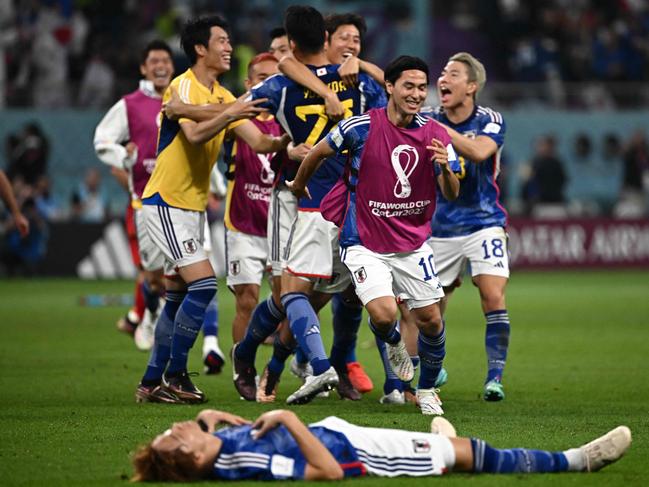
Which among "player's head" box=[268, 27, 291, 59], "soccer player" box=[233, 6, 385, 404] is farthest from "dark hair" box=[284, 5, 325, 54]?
"player's head" box=[268, 27, 291, 59]

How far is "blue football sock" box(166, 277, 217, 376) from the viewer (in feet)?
30.3

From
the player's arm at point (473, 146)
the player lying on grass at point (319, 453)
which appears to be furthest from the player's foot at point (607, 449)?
the player's arm at point (473, 146)

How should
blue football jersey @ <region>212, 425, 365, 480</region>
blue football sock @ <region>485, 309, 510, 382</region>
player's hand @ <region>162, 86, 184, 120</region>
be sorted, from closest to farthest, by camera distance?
blue football jersey @ <region>212, 425, 365, 480</region>
player's hand @ <region>162, 86, 184, 120</region>
blue football sock @ <region>485, 309, 510, 382</region>

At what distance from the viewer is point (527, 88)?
2730cm

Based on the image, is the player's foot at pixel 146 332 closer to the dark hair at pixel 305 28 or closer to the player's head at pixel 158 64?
the player's head at pixel 158 64

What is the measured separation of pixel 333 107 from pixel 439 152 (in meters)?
1.01

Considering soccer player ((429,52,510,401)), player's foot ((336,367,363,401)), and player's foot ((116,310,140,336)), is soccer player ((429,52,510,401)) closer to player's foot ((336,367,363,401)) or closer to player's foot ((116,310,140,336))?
player's foot ((336,367,363,401))

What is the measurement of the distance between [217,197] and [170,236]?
2.91m

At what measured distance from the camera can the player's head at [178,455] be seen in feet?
19.8

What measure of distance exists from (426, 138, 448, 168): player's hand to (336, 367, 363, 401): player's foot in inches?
87.9

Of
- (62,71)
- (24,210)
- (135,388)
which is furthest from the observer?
(62,71)

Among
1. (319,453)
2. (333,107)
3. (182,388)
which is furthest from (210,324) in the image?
(319,453)

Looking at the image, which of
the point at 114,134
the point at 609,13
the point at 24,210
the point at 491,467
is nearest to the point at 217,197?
the point at 114,134

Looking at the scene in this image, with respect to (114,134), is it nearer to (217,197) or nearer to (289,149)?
(217,197)
